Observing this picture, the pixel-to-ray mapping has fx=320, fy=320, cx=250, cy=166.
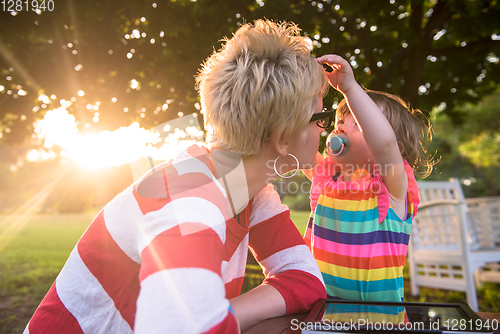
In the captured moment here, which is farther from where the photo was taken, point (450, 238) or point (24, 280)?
point (24, 280)

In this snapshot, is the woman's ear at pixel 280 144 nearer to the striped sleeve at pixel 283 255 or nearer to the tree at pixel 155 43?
the striped sleeve at pixel 283 255

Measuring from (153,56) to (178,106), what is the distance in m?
0.64

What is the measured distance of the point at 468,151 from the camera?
24.5 m

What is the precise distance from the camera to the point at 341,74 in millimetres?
1458

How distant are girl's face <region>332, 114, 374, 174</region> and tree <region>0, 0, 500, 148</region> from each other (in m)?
1.46

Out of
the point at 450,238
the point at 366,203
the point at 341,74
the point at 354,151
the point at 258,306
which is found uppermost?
the point at 341,74

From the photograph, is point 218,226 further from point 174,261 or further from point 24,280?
point 24,280

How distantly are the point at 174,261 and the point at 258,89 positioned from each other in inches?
27.9

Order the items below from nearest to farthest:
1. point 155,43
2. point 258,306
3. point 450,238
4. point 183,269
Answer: point 183,269 < point 258,306 < point 155,43 < point 450,238

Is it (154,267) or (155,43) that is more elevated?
(155,43)

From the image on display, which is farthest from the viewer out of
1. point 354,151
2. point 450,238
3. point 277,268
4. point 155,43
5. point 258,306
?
point 450,238

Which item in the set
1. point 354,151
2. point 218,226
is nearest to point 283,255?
point 218,226

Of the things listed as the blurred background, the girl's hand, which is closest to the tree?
the blurred background

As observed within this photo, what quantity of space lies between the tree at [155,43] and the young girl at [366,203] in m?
1.55
